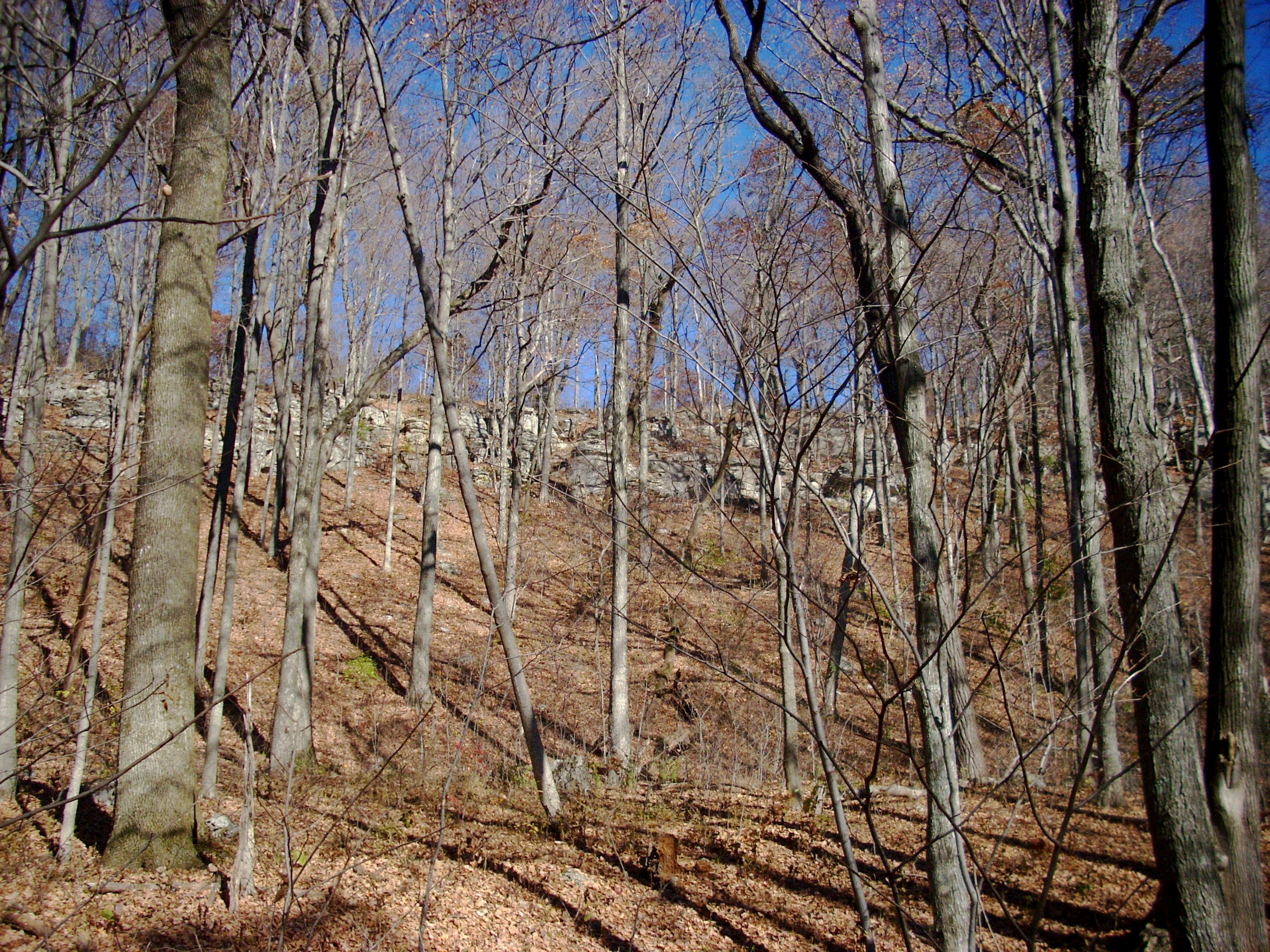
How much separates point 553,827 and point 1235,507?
5.00 m

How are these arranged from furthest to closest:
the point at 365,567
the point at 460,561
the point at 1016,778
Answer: the point at 460,561 → the point at 365,567 → the point at 1016,778

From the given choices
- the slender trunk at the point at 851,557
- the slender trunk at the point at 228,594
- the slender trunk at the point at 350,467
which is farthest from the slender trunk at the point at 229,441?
the slender trunk at the point at 350,467

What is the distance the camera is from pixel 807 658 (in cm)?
207

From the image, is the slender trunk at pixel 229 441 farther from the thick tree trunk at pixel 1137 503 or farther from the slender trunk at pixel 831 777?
the thick tree trunk at pixel 1137 503

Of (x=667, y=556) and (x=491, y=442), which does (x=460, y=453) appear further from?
(x=491, y=442)

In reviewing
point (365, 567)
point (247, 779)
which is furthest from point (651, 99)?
point (365, 567)

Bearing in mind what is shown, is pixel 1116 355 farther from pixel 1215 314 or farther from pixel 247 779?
pixel 247 779

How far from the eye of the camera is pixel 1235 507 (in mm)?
3238

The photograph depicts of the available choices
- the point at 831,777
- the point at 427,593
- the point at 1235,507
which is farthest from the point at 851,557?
the point at 427,593

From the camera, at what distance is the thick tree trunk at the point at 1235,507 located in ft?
10.3

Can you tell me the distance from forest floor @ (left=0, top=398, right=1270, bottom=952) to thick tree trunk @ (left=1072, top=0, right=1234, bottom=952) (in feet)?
1.51

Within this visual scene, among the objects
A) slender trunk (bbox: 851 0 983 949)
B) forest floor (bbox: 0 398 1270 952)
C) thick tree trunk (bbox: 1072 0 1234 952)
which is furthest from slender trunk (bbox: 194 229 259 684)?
thick tree trunk (bbox: 1072 0 1234 952)

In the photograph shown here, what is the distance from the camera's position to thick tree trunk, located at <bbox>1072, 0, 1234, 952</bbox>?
321 centimetres

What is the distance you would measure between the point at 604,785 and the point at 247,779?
15.3 feet
